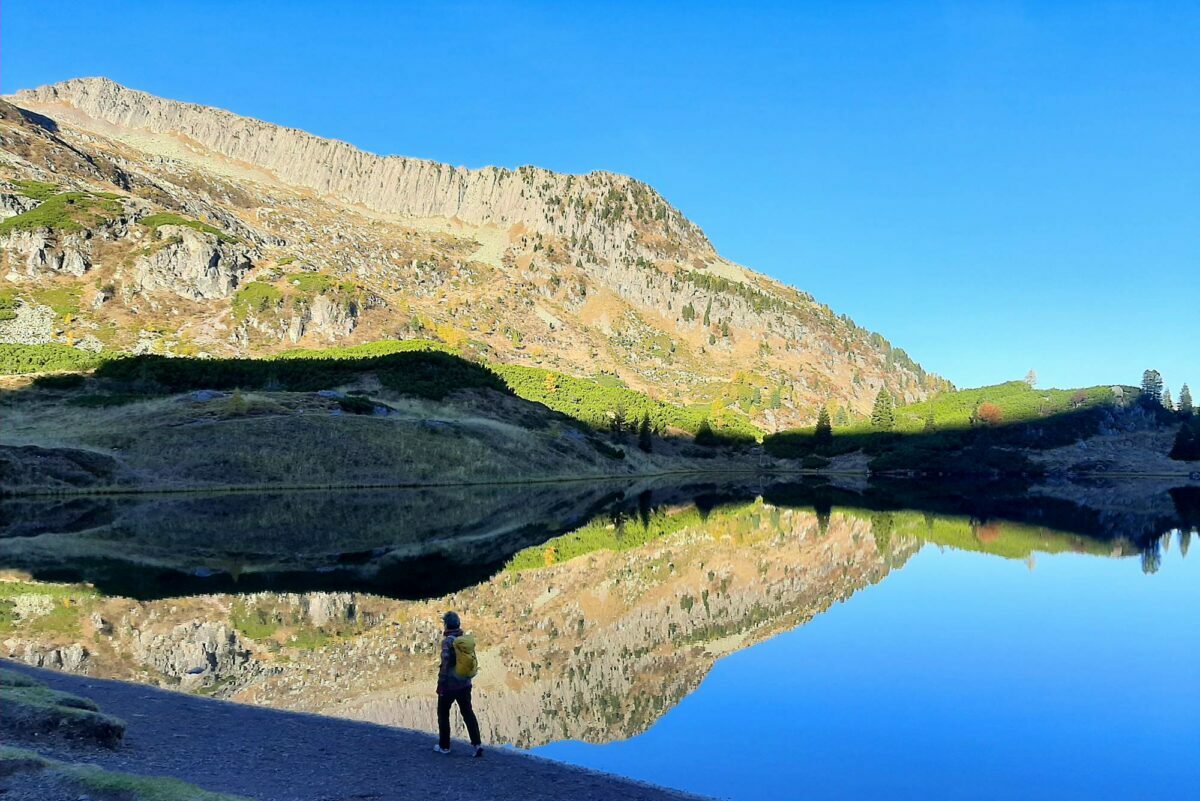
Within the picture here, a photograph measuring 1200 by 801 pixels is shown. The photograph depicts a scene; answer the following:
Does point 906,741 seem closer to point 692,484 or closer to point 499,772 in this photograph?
point 499,772

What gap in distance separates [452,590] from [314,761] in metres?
17.5

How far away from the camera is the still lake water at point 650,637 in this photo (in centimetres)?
1535

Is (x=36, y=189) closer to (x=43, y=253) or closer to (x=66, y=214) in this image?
(x=66, y=214)

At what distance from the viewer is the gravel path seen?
11609mm

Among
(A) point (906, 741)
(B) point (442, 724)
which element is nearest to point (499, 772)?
(B) point (442, 724)

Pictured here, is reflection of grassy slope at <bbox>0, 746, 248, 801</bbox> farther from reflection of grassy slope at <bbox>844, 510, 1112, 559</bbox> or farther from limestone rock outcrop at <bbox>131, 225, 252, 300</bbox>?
limestone rock outcrop at <bbox>131, 225, 252, 300</bbox>

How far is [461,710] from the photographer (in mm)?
13695

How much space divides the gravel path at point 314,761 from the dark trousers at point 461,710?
34 cm

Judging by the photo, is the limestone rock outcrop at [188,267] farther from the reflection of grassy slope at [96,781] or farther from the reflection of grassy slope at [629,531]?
the reflection of grassy slope at [96,781]

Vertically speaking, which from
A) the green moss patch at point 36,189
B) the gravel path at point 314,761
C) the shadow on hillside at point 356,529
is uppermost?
the green moss patch at point 36,189

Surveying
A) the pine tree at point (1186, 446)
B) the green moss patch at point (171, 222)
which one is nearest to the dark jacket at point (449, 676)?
the pine tree at point (1186, 446)

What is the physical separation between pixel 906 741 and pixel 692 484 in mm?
103147

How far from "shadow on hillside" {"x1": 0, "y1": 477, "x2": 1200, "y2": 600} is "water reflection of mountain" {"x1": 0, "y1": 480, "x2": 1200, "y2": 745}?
0.28m

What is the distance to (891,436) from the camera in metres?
163
